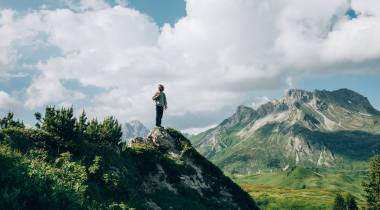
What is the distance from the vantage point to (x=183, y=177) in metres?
46.0

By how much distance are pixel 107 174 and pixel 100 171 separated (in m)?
0.74

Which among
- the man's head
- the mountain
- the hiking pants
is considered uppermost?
the man's head

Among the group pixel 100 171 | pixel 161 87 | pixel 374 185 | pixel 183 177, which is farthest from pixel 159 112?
pixel 374 185

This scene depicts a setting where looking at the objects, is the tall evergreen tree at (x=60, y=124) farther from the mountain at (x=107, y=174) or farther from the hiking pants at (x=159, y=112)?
the hiking pants at (x=159, y=112)

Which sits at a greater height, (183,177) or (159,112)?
(159,112)

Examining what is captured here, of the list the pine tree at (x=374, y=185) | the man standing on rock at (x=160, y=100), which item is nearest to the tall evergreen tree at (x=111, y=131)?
the man standing on rock at (x=160, y=100)

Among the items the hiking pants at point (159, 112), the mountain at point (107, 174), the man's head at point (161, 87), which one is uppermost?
the man's head at point (161, 87)

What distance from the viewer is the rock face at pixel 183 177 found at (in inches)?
1694

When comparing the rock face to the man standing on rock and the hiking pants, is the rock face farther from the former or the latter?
the man standing on rock

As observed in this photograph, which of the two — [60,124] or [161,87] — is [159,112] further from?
[60,124]

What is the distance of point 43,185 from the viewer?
23453 millimetres

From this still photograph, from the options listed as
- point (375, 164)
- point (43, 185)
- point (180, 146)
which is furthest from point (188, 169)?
point (375, 164)

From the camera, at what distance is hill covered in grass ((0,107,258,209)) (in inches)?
918

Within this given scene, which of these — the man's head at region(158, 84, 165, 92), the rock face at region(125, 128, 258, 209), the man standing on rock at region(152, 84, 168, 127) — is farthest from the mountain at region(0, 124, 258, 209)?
the man's head at region(158, 84, 165, 92)
